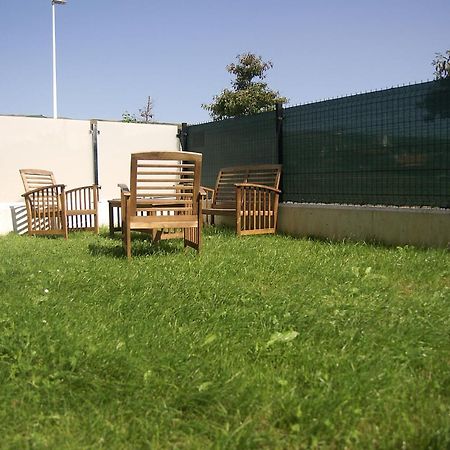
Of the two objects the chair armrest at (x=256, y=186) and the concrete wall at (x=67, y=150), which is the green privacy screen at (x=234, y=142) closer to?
the chair armrest at (x=256, y=186)

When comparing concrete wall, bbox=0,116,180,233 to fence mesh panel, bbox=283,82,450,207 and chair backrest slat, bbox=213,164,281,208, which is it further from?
A: fence mesh panel, bbox=283,82,450,207

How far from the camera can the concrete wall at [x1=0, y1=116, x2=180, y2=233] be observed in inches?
336

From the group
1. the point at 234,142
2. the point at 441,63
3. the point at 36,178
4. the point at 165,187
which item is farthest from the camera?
the point at 441,63

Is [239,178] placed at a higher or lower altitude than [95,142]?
lower

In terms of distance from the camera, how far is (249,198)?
22.7 feet

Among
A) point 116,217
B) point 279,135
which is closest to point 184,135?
point 116,217

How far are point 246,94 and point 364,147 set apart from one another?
58.0 feet

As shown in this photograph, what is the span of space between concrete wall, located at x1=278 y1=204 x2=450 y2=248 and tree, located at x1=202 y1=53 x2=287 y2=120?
655 inches

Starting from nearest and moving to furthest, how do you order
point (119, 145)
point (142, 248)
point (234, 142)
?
point (142, 248) → point (234, 142) → point (119, 145)

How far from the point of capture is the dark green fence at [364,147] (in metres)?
5.54

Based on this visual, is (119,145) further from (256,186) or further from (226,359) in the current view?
(226,359)

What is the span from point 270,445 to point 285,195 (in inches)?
238

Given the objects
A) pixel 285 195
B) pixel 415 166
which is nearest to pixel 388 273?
pixel 415 166

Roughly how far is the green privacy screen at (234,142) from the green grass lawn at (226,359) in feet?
13.3
